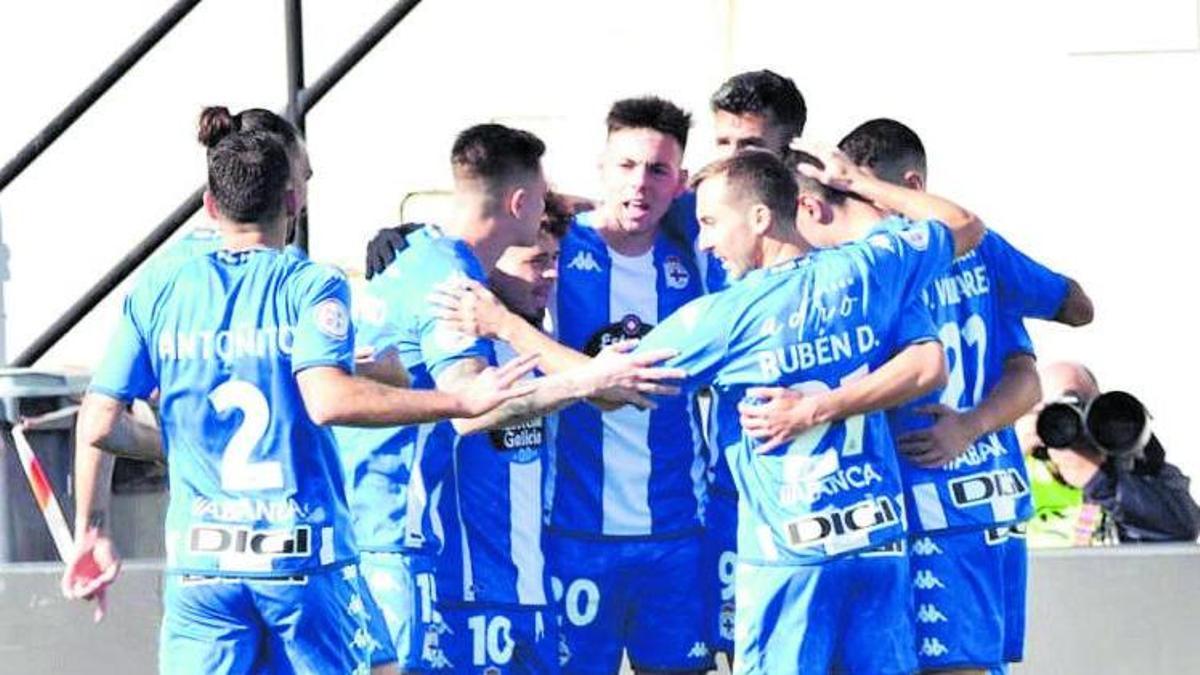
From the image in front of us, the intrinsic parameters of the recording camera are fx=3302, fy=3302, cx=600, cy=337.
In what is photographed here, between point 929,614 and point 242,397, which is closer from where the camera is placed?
point 242,397

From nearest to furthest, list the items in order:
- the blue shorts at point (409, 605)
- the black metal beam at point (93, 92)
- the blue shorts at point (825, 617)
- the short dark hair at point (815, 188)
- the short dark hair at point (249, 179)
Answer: the short dark hair at point (249, 179), the blue shorts at point (825, 617), the short dark hair at point (815, 188), the blue shorts at point (409, 605), the black metal beam at point (93, 92)

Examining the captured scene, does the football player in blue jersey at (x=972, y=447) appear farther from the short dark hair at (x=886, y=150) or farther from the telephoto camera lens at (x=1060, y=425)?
the telephoto camera lens at (x=1060, y=425)

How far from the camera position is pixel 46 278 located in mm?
12148

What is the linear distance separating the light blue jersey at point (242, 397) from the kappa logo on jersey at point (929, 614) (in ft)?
5.06

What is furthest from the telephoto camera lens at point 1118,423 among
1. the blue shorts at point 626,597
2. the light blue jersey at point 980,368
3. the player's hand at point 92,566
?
the player's hand at point 92,566

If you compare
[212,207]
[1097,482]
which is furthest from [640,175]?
[1097,482]

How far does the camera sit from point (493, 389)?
7.78m

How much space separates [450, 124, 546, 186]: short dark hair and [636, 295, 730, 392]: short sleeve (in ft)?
2.94

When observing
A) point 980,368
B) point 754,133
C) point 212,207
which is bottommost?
point 980,368

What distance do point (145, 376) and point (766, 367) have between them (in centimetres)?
148

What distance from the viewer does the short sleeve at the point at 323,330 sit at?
25.2ft

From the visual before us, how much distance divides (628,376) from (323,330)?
723 mm

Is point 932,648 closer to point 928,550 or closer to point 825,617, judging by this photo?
point 928,550

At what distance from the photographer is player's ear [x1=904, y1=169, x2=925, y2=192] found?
8617 millimetres
